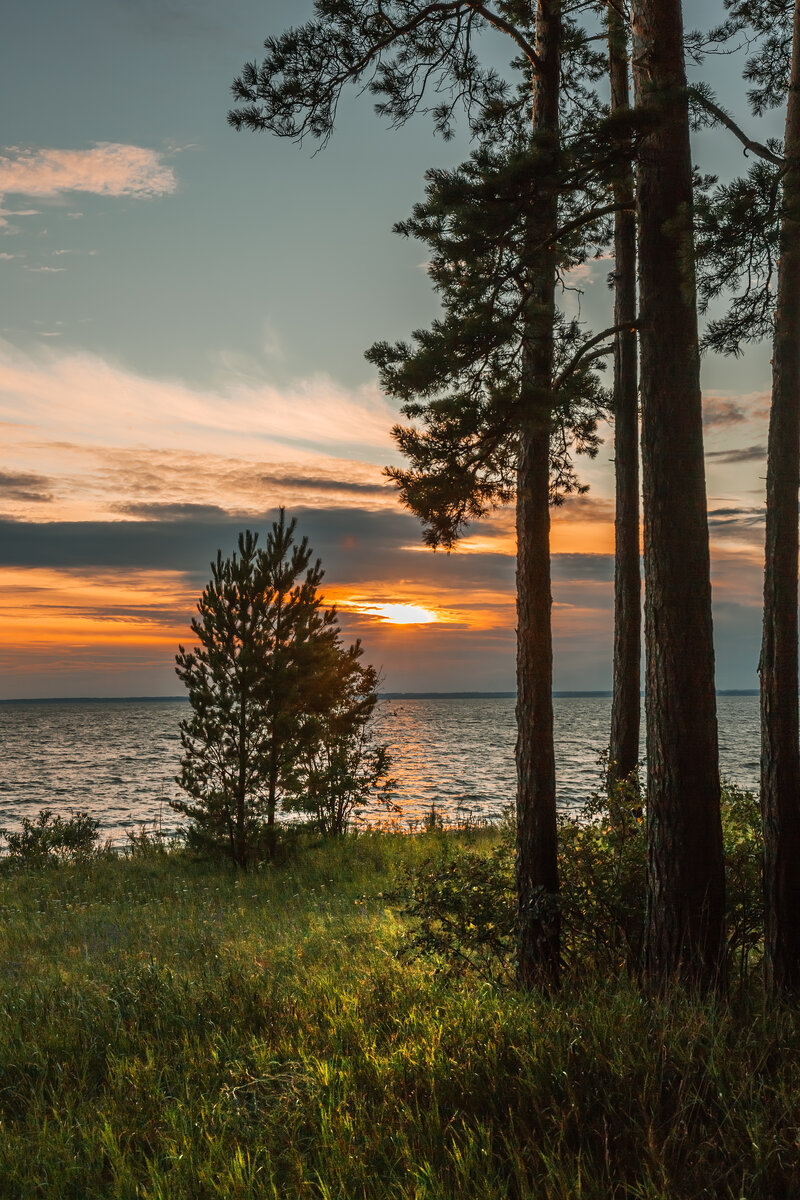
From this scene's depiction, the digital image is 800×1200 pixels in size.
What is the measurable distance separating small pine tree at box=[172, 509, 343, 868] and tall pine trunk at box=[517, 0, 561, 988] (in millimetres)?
8966

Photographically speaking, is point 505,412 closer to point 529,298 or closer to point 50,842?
point 529,298

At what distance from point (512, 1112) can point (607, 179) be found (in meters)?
6.53

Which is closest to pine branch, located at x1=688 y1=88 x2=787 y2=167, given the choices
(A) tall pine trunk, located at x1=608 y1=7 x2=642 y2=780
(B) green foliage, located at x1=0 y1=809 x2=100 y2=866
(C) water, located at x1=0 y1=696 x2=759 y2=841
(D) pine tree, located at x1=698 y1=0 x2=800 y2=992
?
(D) pine tree, located at x1=698 y1=0 x2=800 y2=992

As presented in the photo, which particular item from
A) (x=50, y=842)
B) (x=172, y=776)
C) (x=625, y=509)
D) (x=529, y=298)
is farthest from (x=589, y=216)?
(x=172, y=776)

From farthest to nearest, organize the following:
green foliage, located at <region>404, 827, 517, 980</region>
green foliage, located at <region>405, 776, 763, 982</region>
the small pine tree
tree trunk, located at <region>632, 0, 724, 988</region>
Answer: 1. the small pine tree
2. green foliage, located at <region>404, 827, 517, 980</region>
3. green foliage, located at <region>405, 776, 763, 982</region>
4. tree trunk, located at <region>632, 0, 724, 988</region>

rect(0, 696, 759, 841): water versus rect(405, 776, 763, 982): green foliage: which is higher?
rect(405, 776, 763, 982): green foliage

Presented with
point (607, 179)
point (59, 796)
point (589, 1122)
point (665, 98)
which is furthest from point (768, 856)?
point (59, 796)

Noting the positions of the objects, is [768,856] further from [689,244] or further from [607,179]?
[607,179]

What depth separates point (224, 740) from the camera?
15.7 m

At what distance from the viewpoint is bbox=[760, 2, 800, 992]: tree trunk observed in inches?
250

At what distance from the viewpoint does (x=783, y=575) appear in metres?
6.62

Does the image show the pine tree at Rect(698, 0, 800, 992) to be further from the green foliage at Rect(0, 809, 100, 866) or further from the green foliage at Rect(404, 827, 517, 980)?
the green foliage at Rect(0, 809, 100, 866)

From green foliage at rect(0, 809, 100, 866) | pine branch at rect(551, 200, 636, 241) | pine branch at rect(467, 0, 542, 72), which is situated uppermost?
pine branch at rect(467, 0, 542, 72)

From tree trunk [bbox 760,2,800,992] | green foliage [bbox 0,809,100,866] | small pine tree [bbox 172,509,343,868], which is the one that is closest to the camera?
tree trunk [bbox 760,2,800,992]
